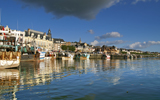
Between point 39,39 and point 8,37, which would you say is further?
point 39,39

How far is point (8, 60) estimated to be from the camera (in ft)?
109

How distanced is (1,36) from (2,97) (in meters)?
44.2

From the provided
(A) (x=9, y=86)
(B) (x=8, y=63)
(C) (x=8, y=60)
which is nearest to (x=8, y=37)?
(C) (x=8, y=60)

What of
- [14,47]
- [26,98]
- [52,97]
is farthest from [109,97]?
[14,47]

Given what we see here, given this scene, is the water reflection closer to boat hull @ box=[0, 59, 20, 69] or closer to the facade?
boat hull @ box=[0, 59, 20, 69]

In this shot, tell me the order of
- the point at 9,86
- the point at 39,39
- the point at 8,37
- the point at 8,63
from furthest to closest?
1. the point at 39,39
2. the point at 8,37
3. the point at 8,63
4. the point at 9,86

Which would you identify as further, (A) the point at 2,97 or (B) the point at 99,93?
(B) the point at 99,93

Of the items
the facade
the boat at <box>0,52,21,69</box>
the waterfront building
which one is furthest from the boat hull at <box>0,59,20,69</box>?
the facade

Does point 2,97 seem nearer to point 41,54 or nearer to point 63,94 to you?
point 63,94

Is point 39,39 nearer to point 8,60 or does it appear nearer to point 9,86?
point 8,60

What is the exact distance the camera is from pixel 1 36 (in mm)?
51094

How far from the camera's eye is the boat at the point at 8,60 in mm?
32094

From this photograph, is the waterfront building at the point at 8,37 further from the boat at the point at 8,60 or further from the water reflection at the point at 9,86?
the water reflection at the point at 9,86

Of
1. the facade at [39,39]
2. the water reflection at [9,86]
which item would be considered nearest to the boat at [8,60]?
the water reflection at [9,86]
